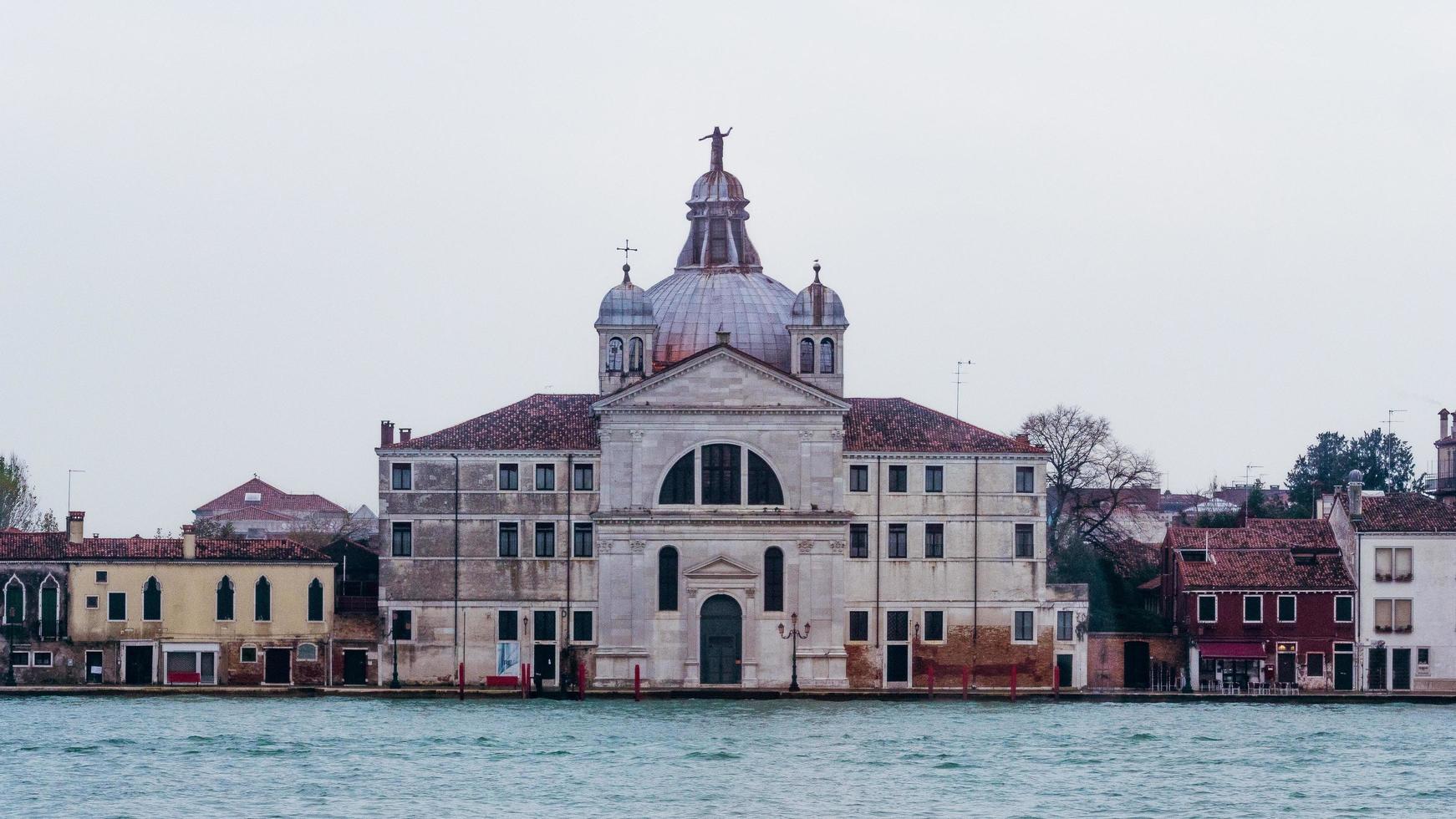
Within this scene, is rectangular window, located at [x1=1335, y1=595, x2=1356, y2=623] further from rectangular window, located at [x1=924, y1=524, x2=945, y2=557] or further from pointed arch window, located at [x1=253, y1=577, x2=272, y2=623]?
pointed arch window, located at [x1=253, y1=577, x2=272, y2=623]

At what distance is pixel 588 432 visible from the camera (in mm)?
70250

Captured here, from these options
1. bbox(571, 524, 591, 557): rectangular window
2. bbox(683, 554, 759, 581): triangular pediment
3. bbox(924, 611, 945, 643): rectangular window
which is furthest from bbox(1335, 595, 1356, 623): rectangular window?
bbox(571, 524, 591, 557): rectangular window

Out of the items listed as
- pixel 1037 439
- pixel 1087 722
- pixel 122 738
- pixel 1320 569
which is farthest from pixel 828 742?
pixel 1037 439

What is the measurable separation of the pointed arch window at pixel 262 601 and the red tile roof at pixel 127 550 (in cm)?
60

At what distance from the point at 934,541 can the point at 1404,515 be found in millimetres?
11330

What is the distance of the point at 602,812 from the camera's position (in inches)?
1857

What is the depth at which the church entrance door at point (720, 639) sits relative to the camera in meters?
69.7

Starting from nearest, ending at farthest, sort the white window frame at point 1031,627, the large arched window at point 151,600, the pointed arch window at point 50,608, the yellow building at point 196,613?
the pointed arch window at point 50,608 < the yellow building at point 196,613 < the large arched window at point 151,600 < the white window frame at point 1031,627

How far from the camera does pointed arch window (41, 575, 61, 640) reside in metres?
68.6

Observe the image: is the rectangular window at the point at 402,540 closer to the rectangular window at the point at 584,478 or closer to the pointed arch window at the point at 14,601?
the rectangular window at the point at 584,478

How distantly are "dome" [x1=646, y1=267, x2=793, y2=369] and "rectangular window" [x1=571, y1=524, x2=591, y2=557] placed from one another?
250 inches

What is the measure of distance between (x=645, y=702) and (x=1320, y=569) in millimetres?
16678

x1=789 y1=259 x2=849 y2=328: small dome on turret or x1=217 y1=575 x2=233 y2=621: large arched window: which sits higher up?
x1=789 y1=259 x2=849 y2=328: small dome on turret

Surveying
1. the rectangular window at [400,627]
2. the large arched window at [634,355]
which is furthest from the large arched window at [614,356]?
the rectangular window at [400,627]
